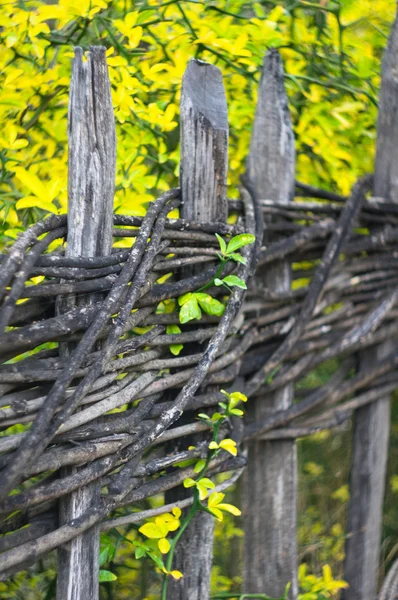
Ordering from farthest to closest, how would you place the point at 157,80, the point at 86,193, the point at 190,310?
the point at 157,80
the point at 190,310
the point at 86,193

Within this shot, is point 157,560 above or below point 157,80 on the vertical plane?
below

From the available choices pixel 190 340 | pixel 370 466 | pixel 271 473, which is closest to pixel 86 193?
pixel 190 340

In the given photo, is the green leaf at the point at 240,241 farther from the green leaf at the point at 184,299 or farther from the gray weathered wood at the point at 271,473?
the gray weathered wood at the point at 271,473

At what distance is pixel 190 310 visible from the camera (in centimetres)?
147

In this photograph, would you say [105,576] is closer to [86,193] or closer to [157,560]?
[157,560]

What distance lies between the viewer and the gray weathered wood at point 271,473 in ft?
6.39

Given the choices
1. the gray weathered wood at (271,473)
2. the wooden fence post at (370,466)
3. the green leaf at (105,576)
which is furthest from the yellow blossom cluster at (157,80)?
the green leaf at (105,576)

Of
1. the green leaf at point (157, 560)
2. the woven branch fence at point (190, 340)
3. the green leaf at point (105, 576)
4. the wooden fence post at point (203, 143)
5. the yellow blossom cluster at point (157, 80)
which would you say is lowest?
the green leaf at point (105, 576)

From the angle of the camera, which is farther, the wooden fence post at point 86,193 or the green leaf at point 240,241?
the green leaf at point 240,241

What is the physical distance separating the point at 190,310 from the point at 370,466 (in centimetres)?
125

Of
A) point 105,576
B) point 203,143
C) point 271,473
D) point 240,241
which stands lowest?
point 105,576

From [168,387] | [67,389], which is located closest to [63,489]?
[67,389]

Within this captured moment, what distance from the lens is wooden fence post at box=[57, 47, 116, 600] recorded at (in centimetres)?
130

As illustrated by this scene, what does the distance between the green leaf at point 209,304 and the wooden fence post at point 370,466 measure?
0.98m
